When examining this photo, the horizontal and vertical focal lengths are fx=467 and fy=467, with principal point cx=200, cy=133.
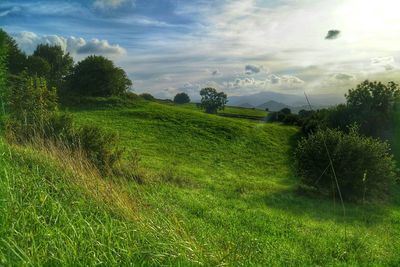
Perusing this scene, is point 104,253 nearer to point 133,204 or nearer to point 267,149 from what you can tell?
point 133,204

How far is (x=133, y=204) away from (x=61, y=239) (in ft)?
9.75

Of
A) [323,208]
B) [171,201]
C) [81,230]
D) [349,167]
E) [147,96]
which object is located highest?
[147,96]

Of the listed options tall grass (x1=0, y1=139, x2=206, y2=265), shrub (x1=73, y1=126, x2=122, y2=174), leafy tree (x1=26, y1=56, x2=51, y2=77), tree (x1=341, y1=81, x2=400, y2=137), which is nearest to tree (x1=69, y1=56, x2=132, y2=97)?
leafy tree (x1=26, y1=56, x2=51, y2=77)

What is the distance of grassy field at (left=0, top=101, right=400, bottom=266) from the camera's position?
7074mm

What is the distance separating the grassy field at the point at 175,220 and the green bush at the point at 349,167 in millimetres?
1716

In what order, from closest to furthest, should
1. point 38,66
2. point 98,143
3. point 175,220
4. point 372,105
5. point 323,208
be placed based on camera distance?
point 175,220 < point 98,143 < point 323,208 < point 372,105 < point 38,66

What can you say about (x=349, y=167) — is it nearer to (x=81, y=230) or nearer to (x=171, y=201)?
(x=171, y=201)

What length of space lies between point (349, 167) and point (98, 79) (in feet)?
173

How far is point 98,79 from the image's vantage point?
7581cm

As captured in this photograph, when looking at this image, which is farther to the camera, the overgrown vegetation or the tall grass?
the overgrown vegetation

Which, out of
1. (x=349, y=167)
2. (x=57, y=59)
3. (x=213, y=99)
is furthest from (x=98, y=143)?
(x=213, y=99)

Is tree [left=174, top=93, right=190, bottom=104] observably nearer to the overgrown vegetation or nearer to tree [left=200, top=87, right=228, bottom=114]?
tree [left=200, top=87, right=228, bottom=114]

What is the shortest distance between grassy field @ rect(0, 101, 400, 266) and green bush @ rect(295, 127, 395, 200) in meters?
1.72

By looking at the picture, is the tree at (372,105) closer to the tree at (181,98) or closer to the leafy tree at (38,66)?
the leafy tree at (38,66)
